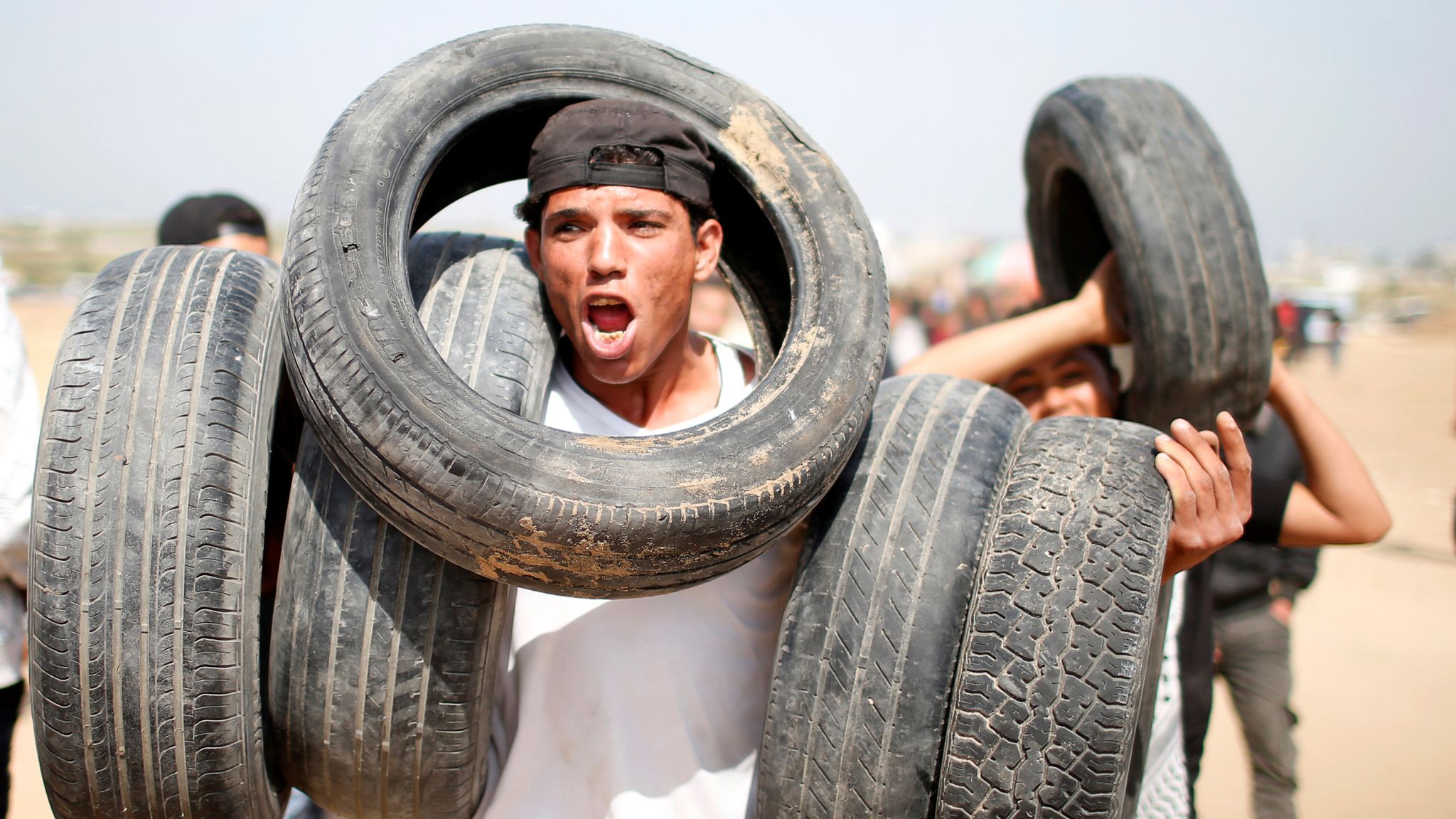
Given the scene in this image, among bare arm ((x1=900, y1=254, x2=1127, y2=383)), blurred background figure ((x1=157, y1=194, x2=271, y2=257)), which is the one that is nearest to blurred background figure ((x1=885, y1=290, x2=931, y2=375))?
blurred background figure ((x1=157, y1=194, x2=271, y2=257))

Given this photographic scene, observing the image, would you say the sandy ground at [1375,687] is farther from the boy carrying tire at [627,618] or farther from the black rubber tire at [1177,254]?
the boy carrying tire at [627,618]

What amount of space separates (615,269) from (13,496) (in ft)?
6.49

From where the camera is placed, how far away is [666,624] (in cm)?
220

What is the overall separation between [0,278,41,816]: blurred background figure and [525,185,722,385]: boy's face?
5.53 feet

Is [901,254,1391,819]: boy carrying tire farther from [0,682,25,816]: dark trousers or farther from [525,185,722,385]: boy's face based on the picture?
[0,682,25,816]: dark trousers

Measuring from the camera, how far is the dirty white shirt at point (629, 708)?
2182 millimetres

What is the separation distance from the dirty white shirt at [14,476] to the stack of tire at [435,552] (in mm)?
991

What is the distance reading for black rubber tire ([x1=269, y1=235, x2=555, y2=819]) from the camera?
1900 mm

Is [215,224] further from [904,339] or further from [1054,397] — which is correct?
[904,339]

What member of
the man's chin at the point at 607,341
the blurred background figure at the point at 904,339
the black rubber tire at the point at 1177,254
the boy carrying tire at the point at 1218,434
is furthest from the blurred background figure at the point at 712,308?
the man's chin at the point at 607,341

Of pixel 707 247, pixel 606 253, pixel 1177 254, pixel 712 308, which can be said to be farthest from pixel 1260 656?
pixel 712 308

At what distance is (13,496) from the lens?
2.73 m

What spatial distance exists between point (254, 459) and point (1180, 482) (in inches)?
76.6

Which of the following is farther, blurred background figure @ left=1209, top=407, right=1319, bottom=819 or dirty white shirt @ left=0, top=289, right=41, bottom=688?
blurred background figure @ left=1209, top=407, right=1319, bottom=819
